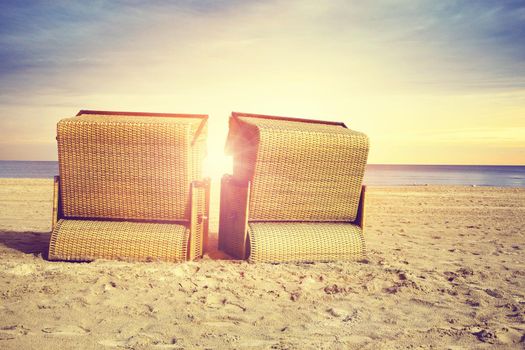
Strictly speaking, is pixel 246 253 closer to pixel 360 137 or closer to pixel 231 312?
pixel 231 312

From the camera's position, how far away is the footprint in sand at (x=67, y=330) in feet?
10.1

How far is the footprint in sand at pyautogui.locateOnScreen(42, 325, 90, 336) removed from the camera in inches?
121

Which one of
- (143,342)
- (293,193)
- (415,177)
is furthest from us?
(415,177)

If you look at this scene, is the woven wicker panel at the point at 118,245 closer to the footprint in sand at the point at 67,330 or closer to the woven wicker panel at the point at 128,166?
the woven wicker panel at the point at 128,166

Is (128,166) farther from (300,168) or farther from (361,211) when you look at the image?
(361,211)

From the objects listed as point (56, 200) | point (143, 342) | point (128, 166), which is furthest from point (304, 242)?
point (56, 200)

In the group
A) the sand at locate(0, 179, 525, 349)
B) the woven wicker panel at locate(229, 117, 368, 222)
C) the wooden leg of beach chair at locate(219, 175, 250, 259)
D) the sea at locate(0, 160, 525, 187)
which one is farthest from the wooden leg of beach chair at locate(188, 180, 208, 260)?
the sea at locate(0, 160, 525, 187)

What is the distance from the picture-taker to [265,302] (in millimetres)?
3861

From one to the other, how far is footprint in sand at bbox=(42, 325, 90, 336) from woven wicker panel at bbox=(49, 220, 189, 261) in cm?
194

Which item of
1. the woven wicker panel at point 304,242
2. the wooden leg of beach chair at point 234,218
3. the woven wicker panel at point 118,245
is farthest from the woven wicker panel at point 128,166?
the woven wicker panel at point 304,242

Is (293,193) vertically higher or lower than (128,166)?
lower

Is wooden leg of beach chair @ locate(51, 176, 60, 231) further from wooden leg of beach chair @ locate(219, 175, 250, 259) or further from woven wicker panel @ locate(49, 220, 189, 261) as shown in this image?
wooden leg of beach chair @ locate(219, 175, 250, 259)

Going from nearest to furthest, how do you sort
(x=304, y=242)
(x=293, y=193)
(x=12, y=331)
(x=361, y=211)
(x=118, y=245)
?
1. (x=12, y=331)
2. (x=118, y=245)
3. (x=304, y=242)
4. (x=293, y=193)
5. (x=361, y=211)

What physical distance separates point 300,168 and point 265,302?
2.07 metres
